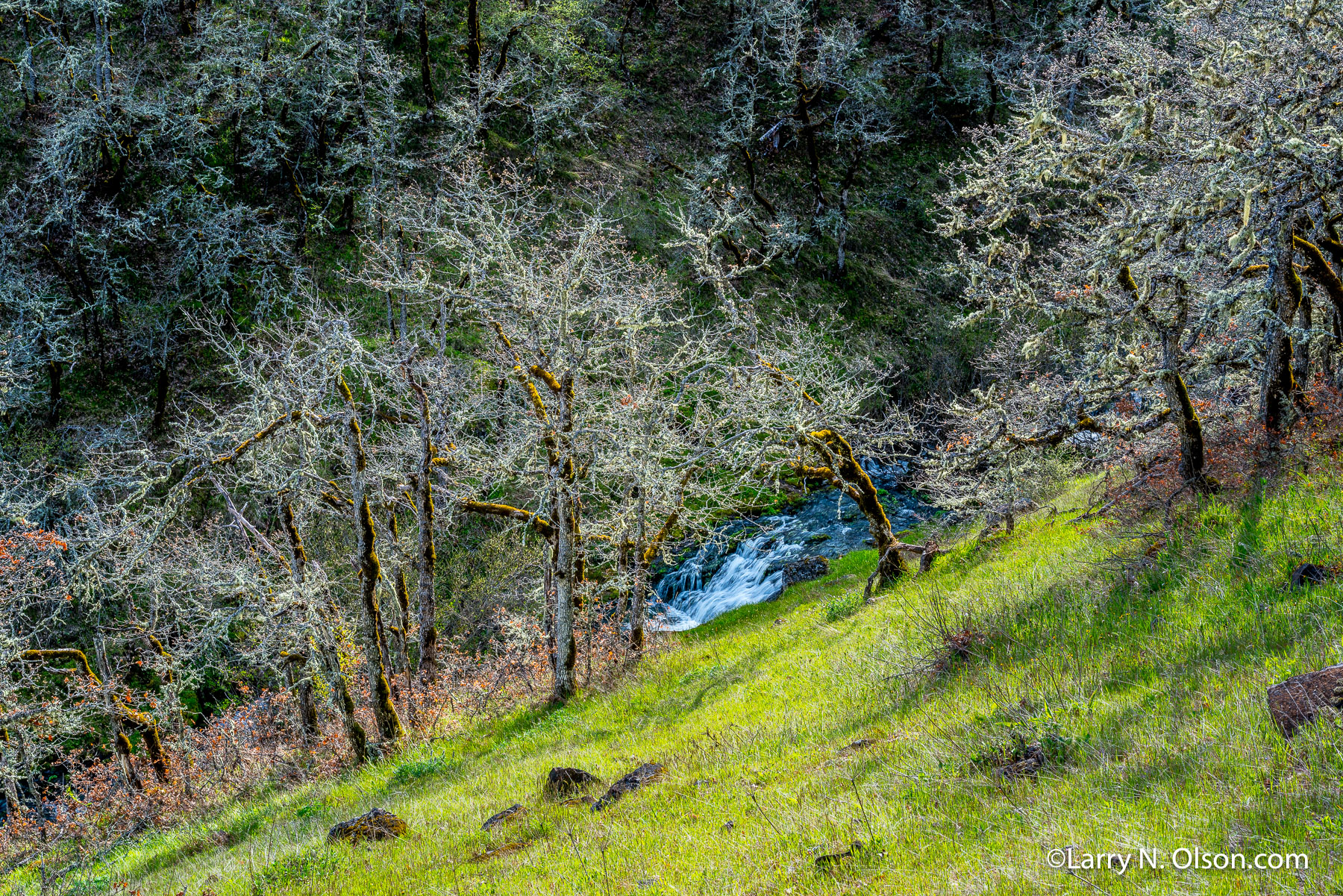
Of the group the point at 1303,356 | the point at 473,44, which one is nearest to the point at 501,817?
the point at 1303,356

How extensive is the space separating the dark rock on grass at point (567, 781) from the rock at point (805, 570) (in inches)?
582

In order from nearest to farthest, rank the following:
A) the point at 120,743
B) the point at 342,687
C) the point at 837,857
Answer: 1. the point at 837,857
2. the point at 342,687
3. the point at 120,743

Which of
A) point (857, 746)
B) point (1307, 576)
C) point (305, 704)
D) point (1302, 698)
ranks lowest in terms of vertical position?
point (305, 704)

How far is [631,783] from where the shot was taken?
7.26 m

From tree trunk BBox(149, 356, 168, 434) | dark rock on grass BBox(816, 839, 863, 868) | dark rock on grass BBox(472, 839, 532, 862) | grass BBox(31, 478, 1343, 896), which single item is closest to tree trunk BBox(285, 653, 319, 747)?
grass BBox(31, 478, 1343, 896)

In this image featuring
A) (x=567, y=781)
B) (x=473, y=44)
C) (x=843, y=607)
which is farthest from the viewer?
(x=473, y=44)

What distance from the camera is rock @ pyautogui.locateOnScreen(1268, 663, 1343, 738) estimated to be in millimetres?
3855

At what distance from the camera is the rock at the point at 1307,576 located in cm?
558

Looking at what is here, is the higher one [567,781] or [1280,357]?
[1280,357]

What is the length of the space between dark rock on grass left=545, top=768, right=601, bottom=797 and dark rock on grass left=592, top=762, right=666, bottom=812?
1.43ft

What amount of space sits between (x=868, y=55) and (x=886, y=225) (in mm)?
15944

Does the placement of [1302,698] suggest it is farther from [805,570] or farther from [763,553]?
[763,553]

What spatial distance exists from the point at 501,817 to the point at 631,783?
1.32 metres

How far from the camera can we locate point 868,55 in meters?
51.0
